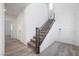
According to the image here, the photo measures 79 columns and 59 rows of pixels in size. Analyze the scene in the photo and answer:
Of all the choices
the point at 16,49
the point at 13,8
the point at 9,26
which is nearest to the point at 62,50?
the point at 16,49

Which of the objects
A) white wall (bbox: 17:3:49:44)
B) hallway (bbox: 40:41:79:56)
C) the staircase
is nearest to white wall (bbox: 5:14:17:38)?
white wall (bbox: 17:3:49:44)

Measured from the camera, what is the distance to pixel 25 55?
1777 mm

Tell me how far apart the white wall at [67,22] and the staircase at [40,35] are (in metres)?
0.15

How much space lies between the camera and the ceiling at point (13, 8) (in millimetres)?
1750

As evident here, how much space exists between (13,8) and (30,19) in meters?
0.38

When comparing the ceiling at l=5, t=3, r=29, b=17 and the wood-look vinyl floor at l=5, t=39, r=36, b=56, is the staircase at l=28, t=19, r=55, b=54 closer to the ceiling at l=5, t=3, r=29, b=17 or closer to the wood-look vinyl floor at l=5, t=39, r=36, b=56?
the wood-look vinyl floor at l=5, t=39, r=36, b=56

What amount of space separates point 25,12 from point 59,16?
25.3 inches

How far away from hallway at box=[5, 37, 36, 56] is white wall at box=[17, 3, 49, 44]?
11 cm

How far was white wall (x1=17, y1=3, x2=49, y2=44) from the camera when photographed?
5.99 ft

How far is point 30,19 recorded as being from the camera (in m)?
1.94

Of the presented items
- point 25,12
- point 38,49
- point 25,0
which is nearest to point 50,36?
point 38,49

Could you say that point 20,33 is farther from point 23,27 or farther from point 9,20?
point 9,20

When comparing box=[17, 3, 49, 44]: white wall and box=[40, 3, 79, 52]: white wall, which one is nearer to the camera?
box=[40, 3, 79, 52]: white wall

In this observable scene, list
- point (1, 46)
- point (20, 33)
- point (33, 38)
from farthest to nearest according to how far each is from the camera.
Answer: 1. point (33, 38)
2. point (20, 33)
3. point (1, 46)
